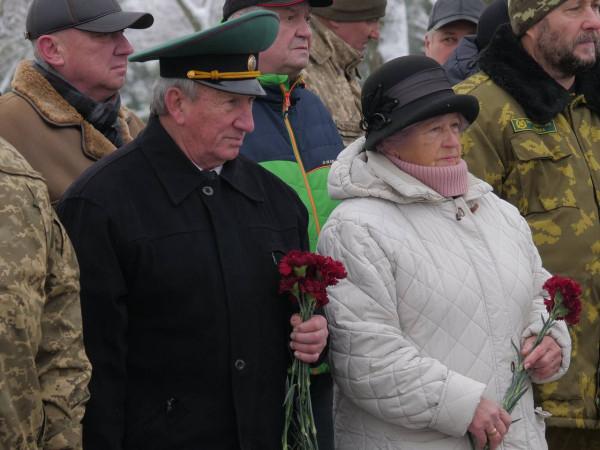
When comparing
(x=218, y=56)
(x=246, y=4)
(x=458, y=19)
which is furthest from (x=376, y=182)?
(x=458, y=19)

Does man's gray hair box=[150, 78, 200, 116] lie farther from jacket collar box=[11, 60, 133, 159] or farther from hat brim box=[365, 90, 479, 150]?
jacket collar box=[11, 60, 133, 159]

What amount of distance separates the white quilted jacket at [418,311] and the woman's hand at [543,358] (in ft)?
0.12

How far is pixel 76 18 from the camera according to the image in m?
4.32

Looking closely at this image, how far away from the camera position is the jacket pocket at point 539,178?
Answer: 4.47 meters

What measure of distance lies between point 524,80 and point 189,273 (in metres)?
2.13

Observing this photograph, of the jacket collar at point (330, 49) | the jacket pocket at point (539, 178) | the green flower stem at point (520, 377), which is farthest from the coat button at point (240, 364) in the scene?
the jacket collar at point (330, 49)

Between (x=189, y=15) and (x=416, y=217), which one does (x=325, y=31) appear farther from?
(x=416, y=217)

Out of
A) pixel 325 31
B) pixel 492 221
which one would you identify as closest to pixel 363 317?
pixel 492 221

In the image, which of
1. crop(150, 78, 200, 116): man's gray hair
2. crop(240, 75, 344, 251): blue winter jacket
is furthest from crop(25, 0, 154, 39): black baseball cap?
crop(150, 78, 200, 116): man's gray hair

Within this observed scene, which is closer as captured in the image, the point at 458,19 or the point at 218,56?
the point at 218,56

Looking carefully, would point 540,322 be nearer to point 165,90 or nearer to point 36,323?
point 165,90

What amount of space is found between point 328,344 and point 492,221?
80 centimetres

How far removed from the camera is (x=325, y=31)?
5.41 m

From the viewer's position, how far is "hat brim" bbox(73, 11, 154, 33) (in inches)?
170
